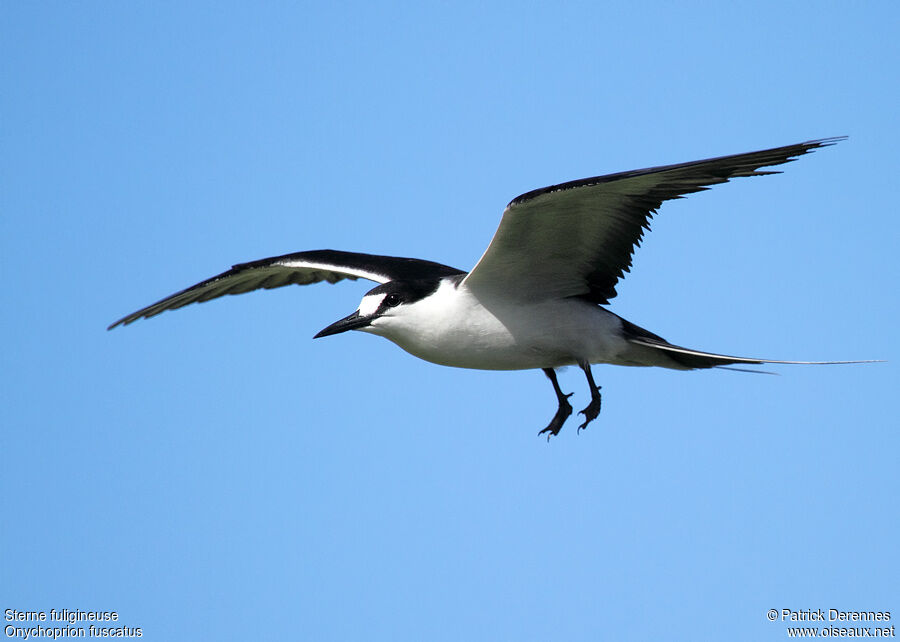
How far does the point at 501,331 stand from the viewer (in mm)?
7957

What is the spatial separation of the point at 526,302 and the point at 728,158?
222cm

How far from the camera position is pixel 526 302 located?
810 cm

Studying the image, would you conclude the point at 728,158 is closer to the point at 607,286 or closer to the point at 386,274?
the point at 607,286

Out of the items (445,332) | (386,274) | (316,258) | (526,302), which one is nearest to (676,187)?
(526,302)

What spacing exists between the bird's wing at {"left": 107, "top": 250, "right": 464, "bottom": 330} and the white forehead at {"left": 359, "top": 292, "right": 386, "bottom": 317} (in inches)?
18.4

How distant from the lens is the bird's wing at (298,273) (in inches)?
358

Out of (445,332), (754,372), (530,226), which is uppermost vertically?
(530,226)

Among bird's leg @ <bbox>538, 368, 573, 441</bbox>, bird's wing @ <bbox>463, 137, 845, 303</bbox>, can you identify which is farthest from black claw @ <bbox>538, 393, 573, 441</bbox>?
bird's wing @ <bbox>463, 137, 845, 303</bbox>

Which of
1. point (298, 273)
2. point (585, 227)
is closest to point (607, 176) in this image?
point (585, 227)

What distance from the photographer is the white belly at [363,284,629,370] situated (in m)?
7.95

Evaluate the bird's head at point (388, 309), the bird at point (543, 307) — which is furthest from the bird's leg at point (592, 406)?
the bird's head at point (388, 309)

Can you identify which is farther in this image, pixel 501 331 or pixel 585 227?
pixel 501 331

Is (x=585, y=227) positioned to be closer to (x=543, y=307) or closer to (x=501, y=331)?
(x=543, y=307)

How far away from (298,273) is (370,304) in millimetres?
3016
